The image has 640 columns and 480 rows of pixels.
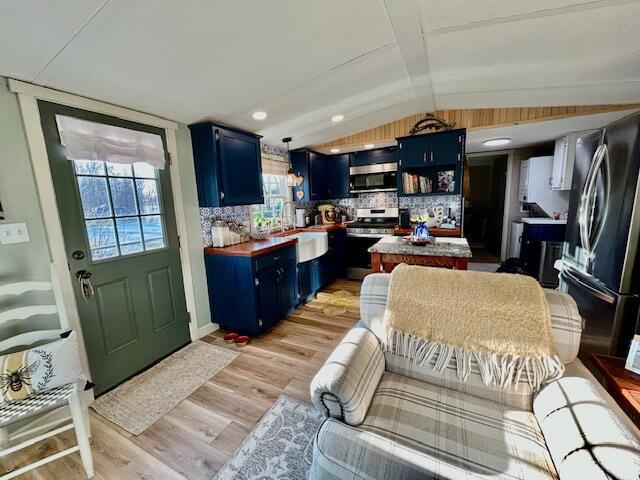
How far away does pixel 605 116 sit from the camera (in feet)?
8.93

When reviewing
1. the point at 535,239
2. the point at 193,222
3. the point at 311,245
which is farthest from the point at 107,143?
the point at 535,239

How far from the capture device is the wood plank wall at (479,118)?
2.65 metres

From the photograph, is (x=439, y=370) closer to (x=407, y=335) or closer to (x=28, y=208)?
(x=407, y=335)

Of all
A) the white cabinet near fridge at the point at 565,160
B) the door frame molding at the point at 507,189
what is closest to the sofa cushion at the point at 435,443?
the white cabinet near fridge at the point at 565,160

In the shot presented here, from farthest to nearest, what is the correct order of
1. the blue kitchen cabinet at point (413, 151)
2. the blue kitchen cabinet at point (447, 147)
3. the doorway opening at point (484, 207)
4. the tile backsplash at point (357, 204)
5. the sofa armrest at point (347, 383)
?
the doorway opening at point (484, 207), the blue kitchen cabinet at point (413, 151), the blue kitchen cabinet at point (447, 147), the tile backsplash at point (357, 204), the sofa armrest at point (347, 383)

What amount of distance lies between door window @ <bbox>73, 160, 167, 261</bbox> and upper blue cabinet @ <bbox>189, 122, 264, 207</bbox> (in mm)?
421

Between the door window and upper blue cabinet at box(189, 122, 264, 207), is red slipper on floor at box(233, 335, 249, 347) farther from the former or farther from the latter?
upper blue cabinet at box(189, 122, 264, 207)

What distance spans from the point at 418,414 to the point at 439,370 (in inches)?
10.4

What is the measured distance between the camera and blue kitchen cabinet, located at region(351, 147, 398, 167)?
398cm

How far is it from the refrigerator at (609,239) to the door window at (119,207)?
9.87ft

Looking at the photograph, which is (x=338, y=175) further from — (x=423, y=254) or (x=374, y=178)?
(x=423, y=254)

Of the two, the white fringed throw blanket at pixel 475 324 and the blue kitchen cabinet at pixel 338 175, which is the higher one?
the blue kitchen cabinet at pixel 338 175

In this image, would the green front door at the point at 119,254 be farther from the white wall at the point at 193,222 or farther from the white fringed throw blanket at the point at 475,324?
the white fringed throw blanket at the point at 475,324

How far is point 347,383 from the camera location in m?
1.04
